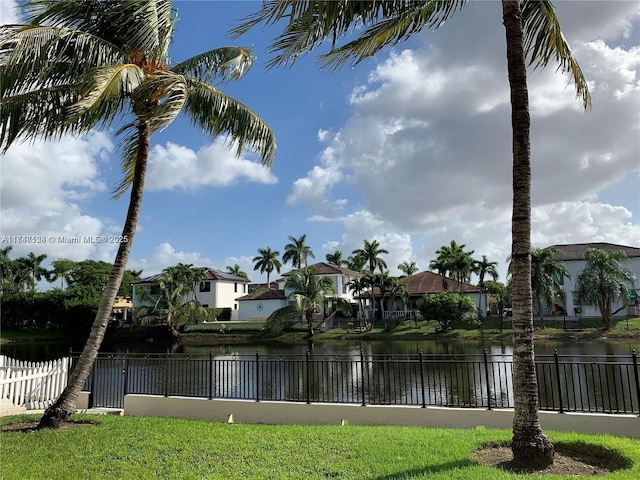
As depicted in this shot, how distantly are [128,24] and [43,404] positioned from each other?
884cm

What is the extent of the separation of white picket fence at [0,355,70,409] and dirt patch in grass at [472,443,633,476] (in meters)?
9.59

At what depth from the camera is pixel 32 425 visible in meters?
8.52

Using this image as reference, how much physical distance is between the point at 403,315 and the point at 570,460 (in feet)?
146

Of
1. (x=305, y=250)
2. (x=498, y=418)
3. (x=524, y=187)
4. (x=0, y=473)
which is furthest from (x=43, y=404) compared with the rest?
(x=305, y=250)

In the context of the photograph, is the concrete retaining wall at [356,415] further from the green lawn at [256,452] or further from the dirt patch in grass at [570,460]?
the dirt patch in grass at [570,460]

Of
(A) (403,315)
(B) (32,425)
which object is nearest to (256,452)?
(B) (32,425)

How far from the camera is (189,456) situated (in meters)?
6.25

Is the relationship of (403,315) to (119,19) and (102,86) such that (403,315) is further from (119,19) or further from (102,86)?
(102,86)

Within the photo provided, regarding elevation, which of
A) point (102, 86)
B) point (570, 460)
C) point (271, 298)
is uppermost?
point (102, 86)

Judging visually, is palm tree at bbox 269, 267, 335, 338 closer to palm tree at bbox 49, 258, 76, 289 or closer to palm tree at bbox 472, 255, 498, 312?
palm tree at bbox 472, 255, 498, 312

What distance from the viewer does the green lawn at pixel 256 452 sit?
5520mm

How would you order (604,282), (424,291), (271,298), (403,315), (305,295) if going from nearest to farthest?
1. (604,282)
2. (305,295)
3. (403,315)
4. (424,291)
5. (271,298)

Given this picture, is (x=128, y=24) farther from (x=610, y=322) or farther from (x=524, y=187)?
(x=610, y=322)

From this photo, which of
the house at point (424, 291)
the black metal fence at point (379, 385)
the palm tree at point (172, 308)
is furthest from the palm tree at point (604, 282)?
the palm tree at point (172, 308)
